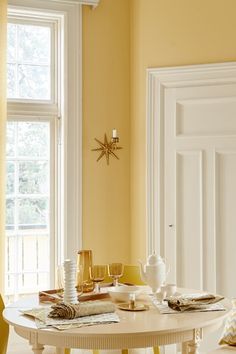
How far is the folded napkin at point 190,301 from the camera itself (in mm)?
2805

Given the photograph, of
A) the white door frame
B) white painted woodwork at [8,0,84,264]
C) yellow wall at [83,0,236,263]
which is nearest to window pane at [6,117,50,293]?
white painted woodwork at [8,0,84,264]

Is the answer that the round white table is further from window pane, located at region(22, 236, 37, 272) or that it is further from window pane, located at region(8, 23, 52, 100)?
window pane, located at region(8, 23, 52, 100)

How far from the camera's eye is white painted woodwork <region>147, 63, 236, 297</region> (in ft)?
14.5

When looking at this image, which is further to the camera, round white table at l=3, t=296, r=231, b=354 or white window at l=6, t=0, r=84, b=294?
white window at l=6, t=0, r=84, b=294

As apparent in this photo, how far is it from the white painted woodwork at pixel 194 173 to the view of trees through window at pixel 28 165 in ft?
2.97

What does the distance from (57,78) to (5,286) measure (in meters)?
1.81

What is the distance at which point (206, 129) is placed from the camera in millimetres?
4500

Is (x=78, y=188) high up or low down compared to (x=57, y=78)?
down

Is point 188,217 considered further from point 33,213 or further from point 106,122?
point 33,213

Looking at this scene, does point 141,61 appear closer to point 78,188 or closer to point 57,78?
point 57,78

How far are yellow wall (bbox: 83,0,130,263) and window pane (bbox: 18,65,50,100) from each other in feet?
1.11

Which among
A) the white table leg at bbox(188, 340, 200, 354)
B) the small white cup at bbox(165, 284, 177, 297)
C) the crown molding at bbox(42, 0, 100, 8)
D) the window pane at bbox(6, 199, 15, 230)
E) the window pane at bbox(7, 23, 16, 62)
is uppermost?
the crown molding at bbox(42, 0, 100, 8)

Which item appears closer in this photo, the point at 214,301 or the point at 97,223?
the point at 214,301

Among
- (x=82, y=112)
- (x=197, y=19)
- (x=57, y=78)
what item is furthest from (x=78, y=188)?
(x=197, y=19)
